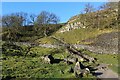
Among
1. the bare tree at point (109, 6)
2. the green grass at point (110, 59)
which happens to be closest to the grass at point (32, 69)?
the green grass at point (110, 59)

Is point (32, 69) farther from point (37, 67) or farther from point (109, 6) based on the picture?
point (109, 6)

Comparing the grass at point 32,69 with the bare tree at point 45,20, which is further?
the bare tree at point 45,20

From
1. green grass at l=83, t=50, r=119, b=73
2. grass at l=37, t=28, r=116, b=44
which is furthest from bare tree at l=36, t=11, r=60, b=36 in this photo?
green grass at l=83, t=50, r=119, b=73

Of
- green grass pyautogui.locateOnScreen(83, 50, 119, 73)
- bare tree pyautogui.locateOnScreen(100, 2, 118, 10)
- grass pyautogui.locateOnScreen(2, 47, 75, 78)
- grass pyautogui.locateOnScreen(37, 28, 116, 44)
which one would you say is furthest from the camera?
bare tree pyautogui.locateOnScreen(100, 2, 118, 10)

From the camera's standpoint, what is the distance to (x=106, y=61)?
214ft

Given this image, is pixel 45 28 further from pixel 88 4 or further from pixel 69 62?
pixel 69 62

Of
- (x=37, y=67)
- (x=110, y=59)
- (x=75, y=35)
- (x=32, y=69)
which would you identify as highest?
(x=75, y=35)

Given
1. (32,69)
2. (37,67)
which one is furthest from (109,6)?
(32,69)

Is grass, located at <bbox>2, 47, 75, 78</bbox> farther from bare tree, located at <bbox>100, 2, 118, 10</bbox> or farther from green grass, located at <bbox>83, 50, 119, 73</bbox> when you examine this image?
bare tree, located at <bbox>100, 2, 118, 10</bbox>

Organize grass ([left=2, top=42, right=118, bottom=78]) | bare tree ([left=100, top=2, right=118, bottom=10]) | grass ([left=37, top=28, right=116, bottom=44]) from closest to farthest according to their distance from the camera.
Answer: grass ([left=2, top=42, right=118, bottom=78]) → grass ([left=37, top=28, right=116, bottom=44]) → bare tree ([left=100, top=2, right=118, bottom=10])

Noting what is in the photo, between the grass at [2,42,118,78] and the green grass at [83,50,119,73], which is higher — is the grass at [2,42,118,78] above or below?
below

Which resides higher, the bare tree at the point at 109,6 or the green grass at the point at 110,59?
the bare tree at the point at 109,6

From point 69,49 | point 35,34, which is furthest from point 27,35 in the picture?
point 69,49

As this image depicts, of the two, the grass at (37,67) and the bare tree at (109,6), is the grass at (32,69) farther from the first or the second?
the bare tree at (109,6)
